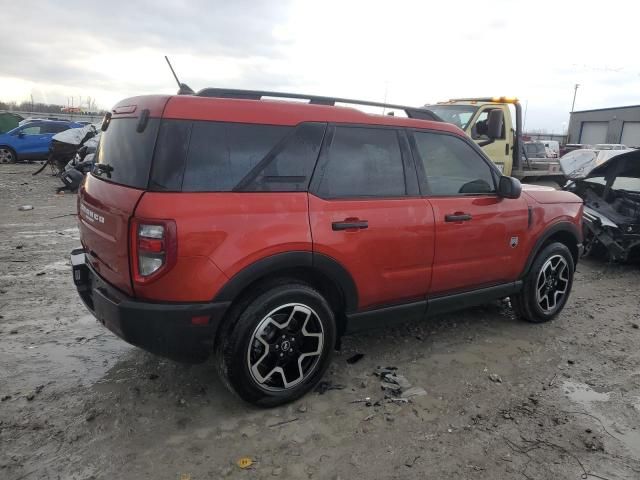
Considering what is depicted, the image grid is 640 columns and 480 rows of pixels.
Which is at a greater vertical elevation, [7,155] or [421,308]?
[421,308]

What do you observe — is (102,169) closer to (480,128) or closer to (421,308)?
(421,308)

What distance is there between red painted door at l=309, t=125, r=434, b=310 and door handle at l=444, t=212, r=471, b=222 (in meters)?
0.18

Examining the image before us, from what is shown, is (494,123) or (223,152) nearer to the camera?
(223,152)

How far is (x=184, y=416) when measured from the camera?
9.61 ft

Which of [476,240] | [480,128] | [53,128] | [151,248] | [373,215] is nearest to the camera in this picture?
[151,248]

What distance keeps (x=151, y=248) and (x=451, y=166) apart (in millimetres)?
2425

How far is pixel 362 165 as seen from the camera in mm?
3260

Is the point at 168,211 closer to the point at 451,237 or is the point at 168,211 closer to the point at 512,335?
the point at 451,237

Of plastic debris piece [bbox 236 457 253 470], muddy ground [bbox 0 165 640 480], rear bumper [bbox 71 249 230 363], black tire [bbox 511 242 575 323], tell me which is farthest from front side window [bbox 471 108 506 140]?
plastic debris piece [bbox 236 457 253 470]

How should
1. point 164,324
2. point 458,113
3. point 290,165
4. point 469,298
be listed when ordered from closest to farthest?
point 164,324 → point 290,165 → point 469,298 → point 458,113

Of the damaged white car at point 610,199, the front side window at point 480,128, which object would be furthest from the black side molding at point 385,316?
the front side window at point 480,128

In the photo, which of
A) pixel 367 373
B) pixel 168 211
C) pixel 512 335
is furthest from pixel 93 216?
pixel 512 335

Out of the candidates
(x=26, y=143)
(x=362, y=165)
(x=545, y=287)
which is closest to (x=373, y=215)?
(x=362, y=165)

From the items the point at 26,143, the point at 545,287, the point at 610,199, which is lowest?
the point at 545,287
